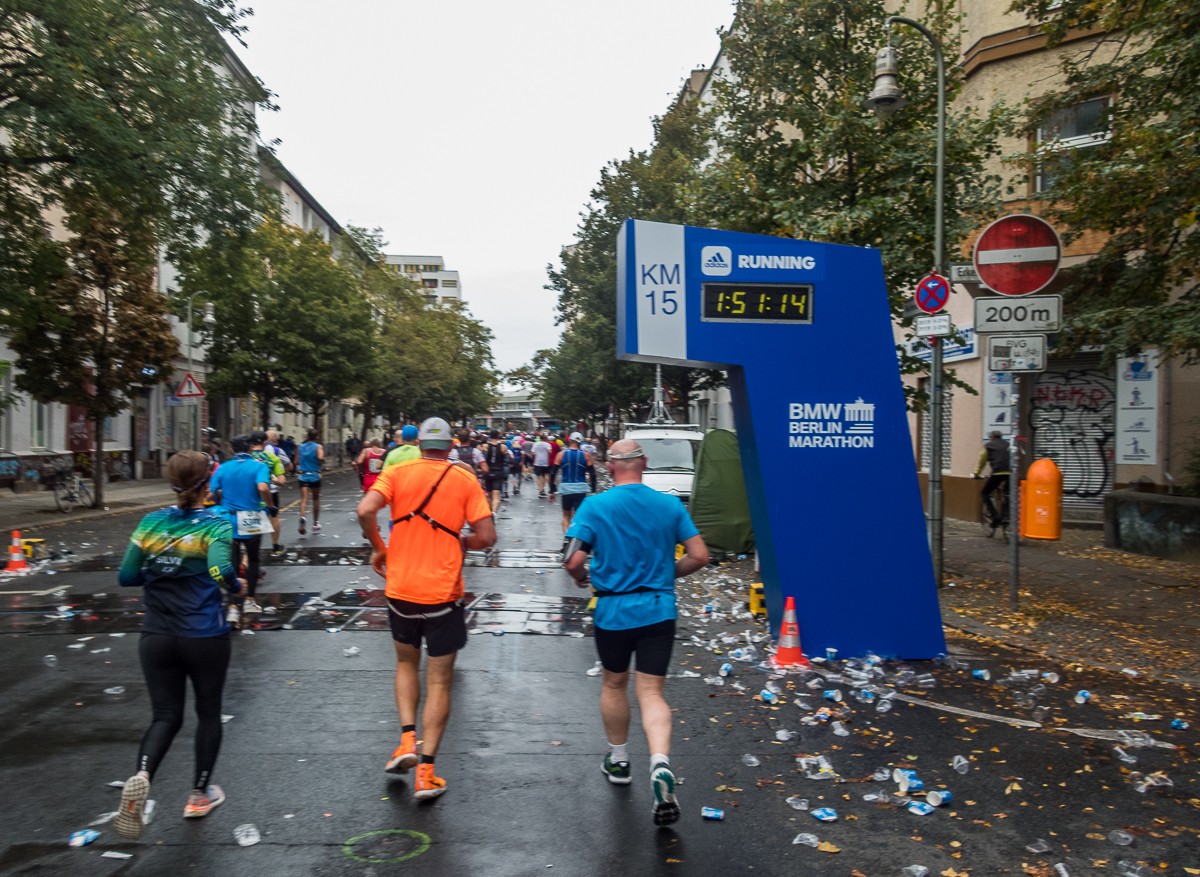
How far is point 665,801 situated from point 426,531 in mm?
1780

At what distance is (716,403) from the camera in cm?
5278

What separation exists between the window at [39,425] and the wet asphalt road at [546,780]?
21929mm

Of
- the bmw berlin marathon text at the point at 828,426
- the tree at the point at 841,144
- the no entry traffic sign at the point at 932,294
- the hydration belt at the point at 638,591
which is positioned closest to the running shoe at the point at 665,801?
the hydration belt at the point at 638,591

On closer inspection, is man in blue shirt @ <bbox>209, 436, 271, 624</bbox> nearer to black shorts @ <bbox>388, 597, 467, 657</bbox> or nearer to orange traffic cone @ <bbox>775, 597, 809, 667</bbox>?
black shorts @ <bbox>388, 597, 467, 657</bbox>

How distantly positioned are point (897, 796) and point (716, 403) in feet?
159

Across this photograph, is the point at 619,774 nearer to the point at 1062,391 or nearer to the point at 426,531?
A: the point at 426,531

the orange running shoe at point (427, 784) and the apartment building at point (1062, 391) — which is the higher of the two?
the apartment building at point (1062, 391)

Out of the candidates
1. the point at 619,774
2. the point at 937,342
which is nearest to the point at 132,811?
the point at 619,774

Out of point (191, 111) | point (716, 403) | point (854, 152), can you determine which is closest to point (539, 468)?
point (191, 111)

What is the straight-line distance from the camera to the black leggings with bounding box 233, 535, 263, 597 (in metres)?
9.47

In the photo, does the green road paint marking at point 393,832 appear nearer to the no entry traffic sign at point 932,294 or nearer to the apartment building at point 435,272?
the no entry traffic sign at point 932,294

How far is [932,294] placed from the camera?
11.0 metres

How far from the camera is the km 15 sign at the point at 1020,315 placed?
9336 mm

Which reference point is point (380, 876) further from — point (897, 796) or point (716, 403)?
point (716, 403)
